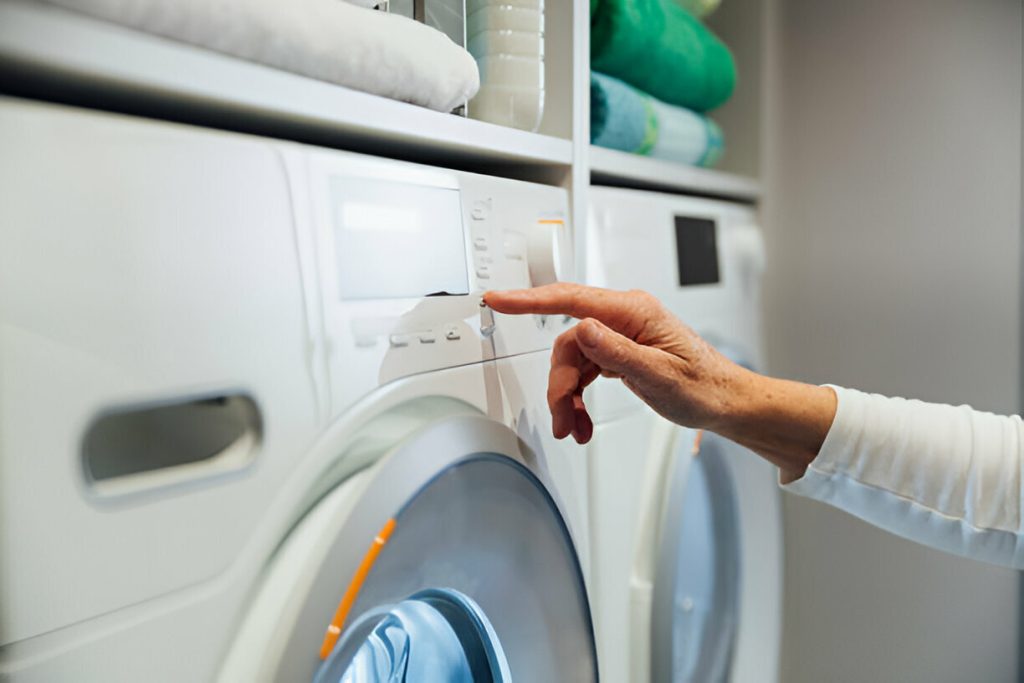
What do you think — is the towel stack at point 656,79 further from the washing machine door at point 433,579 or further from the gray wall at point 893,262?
the washing machine door at point 433,579

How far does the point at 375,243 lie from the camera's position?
0.57m

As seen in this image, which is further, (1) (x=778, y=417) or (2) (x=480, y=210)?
(1) (x=778, y=417)

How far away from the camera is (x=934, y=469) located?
0.81 metres

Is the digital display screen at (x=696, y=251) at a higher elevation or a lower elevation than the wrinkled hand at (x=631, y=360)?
higher

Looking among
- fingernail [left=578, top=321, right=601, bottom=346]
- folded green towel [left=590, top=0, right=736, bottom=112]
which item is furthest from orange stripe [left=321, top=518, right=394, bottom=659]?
folded green towel [left=590, top=0, right=736, bottom=112]

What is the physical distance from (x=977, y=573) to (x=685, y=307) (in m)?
0.88

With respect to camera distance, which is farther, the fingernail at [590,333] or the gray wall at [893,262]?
the gray wall at [893,262]

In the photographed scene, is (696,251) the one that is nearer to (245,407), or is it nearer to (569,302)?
(569,302)

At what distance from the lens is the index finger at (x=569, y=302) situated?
0.66m

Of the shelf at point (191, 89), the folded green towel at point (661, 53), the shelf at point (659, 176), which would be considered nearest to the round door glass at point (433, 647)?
the shelf at point (191, 89)

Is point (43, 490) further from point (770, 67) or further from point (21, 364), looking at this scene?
point (770, 67)

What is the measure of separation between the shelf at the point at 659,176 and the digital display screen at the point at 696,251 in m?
0.06

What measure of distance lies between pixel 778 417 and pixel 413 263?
0.42 metres

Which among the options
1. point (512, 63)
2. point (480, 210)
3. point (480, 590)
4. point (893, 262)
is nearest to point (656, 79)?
point (512, 63)
